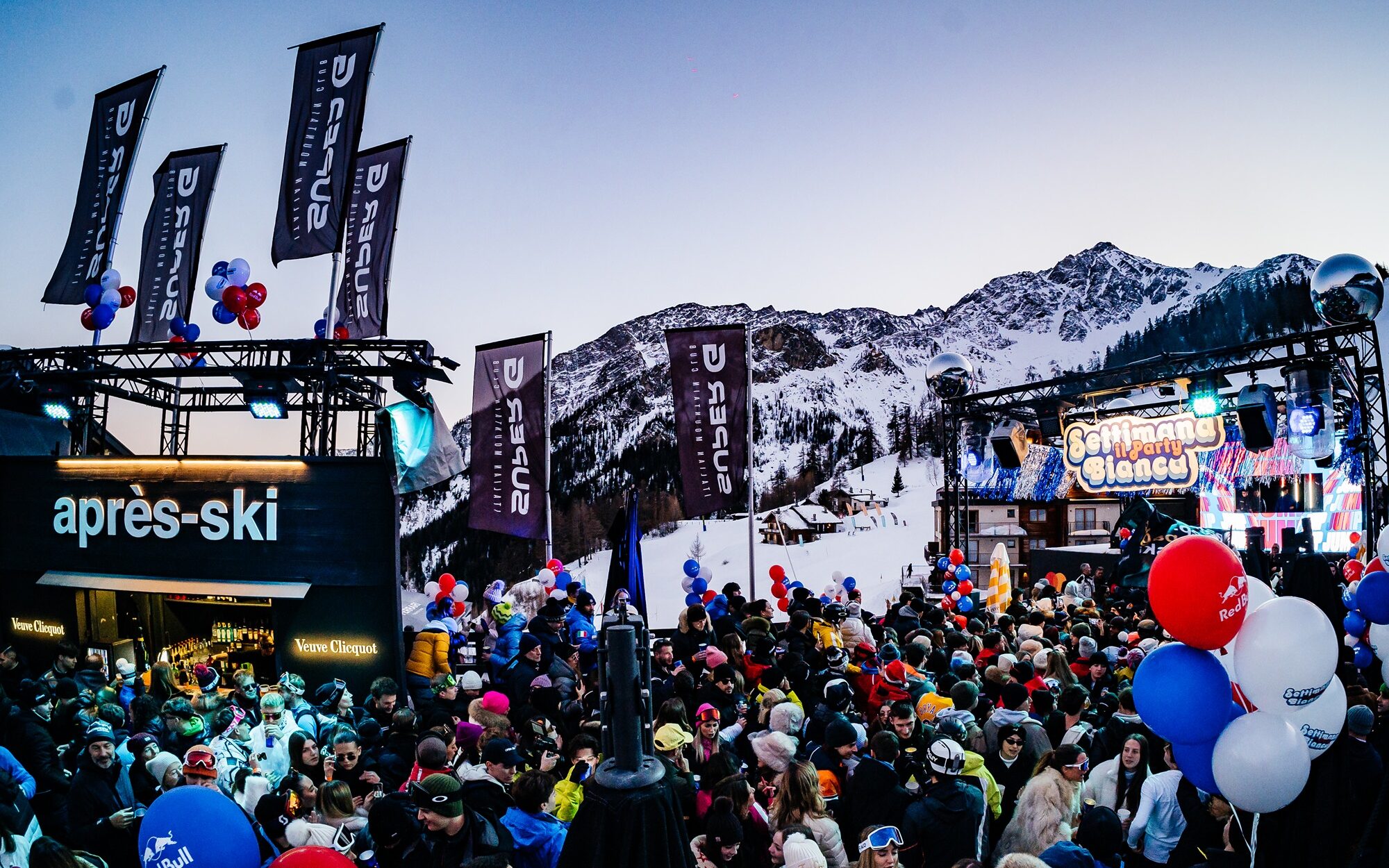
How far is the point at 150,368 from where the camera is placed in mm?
10875

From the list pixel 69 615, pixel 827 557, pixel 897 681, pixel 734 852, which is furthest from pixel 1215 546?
pixel 827 557

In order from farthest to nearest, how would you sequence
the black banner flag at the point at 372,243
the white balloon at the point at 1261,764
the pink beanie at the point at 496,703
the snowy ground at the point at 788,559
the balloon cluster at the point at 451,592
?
the snowy ground at the point at 788,559 → the black banner flag at the point at 372,243 → the balloon cluster at the point at 451,592 → the pink beanie at the point at 496,703 → the white balloon at the point at 1261,764

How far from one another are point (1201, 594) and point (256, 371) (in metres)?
10.5

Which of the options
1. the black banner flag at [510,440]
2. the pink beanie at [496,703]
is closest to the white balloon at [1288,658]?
the pink beanie at [496,703]

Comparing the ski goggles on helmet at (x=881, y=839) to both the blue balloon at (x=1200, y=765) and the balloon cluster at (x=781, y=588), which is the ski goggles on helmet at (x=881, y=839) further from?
the balloon cluster at (x=781, y=588)

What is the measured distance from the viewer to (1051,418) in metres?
16.1

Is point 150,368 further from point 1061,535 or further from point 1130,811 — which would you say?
point 1061,535

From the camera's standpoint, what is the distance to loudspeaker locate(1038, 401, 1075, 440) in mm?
16047

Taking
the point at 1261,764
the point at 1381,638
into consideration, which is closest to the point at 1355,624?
the point at 1381,638

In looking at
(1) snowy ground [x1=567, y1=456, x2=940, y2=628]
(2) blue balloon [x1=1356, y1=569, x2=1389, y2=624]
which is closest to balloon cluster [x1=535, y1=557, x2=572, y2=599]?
(2) blue balloon [x1=1356, y1=569, x2=1389, y2=624]

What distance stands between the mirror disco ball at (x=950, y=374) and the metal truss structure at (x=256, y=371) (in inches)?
396

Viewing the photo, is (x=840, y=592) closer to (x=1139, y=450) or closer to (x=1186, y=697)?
(x=1139, y=450)

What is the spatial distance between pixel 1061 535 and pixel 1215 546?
2488 cm

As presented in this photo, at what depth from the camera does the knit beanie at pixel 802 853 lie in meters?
3.10
